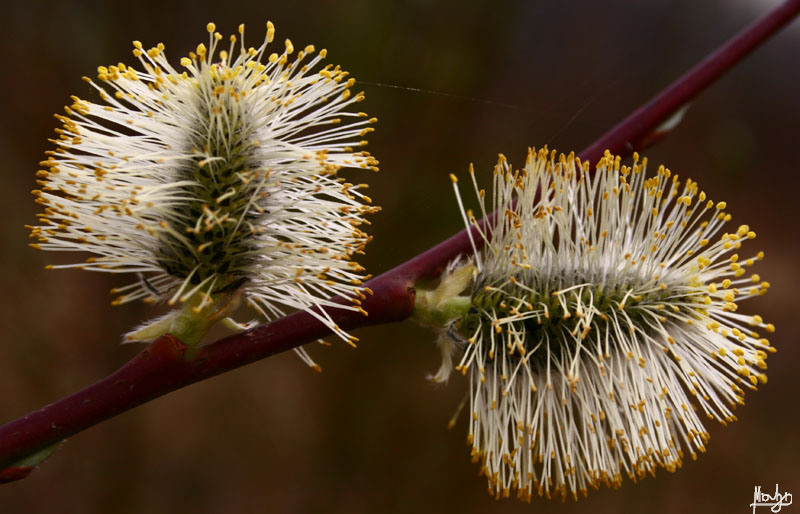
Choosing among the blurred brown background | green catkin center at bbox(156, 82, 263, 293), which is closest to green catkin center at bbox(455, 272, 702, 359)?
green catkin center at bbox(156, 82, 263, 293)

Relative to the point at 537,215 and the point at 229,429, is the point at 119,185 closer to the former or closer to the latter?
the point at 537,215

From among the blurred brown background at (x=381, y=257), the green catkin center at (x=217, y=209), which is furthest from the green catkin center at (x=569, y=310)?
the blurred brown background at (x=381, y=257)

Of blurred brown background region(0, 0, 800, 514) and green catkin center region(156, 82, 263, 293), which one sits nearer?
green catkin center region(156, 82, 263, 293)

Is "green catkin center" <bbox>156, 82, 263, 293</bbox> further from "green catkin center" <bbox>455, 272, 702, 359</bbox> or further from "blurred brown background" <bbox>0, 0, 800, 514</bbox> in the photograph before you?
"blurred brown background" <bbox>0, 0, 800, 514</bbox>

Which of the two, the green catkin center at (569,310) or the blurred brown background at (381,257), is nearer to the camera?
the green catkin center at (569,310)

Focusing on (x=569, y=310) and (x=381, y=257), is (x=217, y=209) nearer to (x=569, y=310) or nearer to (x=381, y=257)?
(x=569, y=310)

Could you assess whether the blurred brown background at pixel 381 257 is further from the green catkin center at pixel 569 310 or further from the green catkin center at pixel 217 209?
the green catkin center at pixel 217 209

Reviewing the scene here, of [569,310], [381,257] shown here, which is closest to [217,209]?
[569,310]

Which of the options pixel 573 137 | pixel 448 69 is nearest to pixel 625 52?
pixel 448 69
